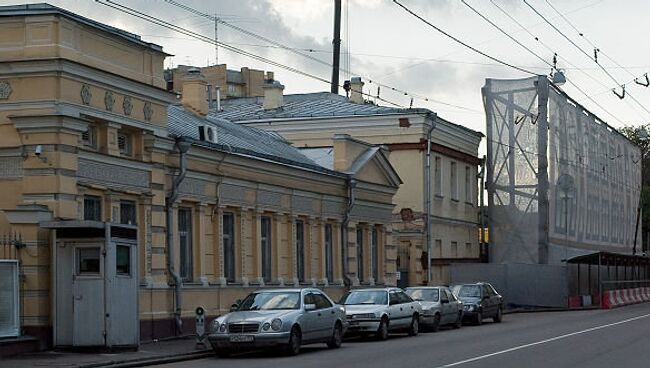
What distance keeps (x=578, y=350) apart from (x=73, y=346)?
32.7 ft

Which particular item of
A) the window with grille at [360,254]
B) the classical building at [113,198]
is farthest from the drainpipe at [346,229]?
the classical building at [113,198]

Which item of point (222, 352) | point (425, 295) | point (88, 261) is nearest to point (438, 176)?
point (425, 295)

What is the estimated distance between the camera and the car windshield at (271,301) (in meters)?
26.2

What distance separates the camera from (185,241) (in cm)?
3167

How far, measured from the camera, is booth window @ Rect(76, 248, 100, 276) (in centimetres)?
2500

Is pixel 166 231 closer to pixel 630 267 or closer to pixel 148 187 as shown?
pixel 148 187

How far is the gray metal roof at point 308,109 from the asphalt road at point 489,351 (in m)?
18.4

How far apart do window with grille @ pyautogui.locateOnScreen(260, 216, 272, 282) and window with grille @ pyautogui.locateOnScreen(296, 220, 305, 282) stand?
1.91 m

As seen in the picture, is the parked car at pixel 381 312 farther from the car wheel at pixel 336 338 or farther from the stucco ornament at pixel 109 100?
the stucco ornament at pixel 109 100

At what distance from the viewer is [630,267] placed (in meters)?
66.8

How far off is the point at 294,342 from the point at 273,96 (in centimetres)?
3134

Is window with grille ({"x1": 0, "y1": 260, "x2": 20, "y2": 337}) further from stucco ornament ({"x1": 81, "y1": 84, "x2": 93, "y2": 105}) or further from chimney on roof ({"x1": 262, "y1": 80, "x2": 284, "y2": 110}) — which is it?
chimney on roof ({"x1": 262, "y1": 80, "x2": 284, "y2": 110})

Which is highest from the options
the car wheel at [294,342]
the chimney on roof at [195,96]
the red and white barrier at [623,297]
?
the chimney on roof at [195,96]

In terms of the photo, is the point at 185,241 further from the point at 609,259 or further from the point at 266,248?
the point at 609,259
